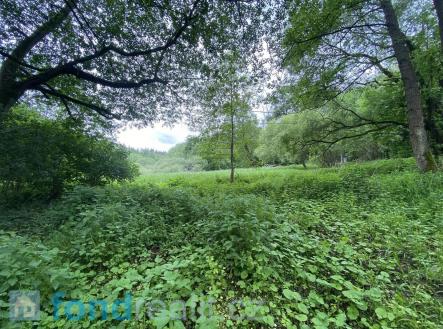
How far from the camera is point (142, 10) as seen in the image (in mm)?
5047

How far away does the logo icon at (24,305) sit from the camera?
142 centimetres

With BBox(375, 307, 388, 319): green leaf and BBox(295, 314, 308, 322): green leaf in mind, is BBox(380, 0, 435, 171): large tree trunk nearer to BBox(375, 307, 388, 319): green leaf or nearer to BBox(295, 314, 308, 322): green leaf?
BBox(375, 307, 388, 319): green leaf

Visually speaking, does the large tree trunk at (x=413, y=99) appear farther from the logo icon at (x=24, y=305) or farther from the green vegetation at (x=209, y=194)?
the logo icon at (x=24, y=305)

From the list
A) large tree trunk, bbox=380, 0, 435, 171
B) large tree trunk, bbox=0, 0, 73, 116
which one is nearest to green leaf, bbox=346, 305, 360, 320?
large tree trunk, bbox=380, 0, 435, 171

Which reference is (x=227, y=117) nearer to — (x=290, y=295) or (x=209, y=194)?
(x=209, y=194)

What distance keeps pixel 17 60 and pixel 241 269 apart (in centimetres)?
720

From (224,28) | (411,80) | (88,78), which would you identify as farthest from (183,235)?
(411,80)

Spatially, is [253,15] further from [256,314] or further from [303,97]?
[256,314]

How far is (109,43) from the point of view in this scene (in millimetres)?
5469

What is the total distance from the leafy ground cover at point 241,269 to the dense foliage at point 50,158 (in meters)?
2.45

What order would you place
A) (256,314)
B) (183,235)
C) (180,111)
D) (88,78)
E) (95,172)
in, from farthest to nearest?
(180,111) < (95,172) < (88,78) < (183,235) < (256,314)

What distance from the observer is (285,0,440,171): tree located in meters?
5.16

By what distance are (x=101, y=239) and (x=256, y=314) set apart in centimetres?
→ 223

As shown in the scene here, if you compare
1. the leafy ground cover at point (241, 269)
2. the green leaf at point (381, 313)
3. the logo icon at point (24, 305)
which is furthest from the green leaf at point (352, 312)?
the logo icon at point (24, 305)
